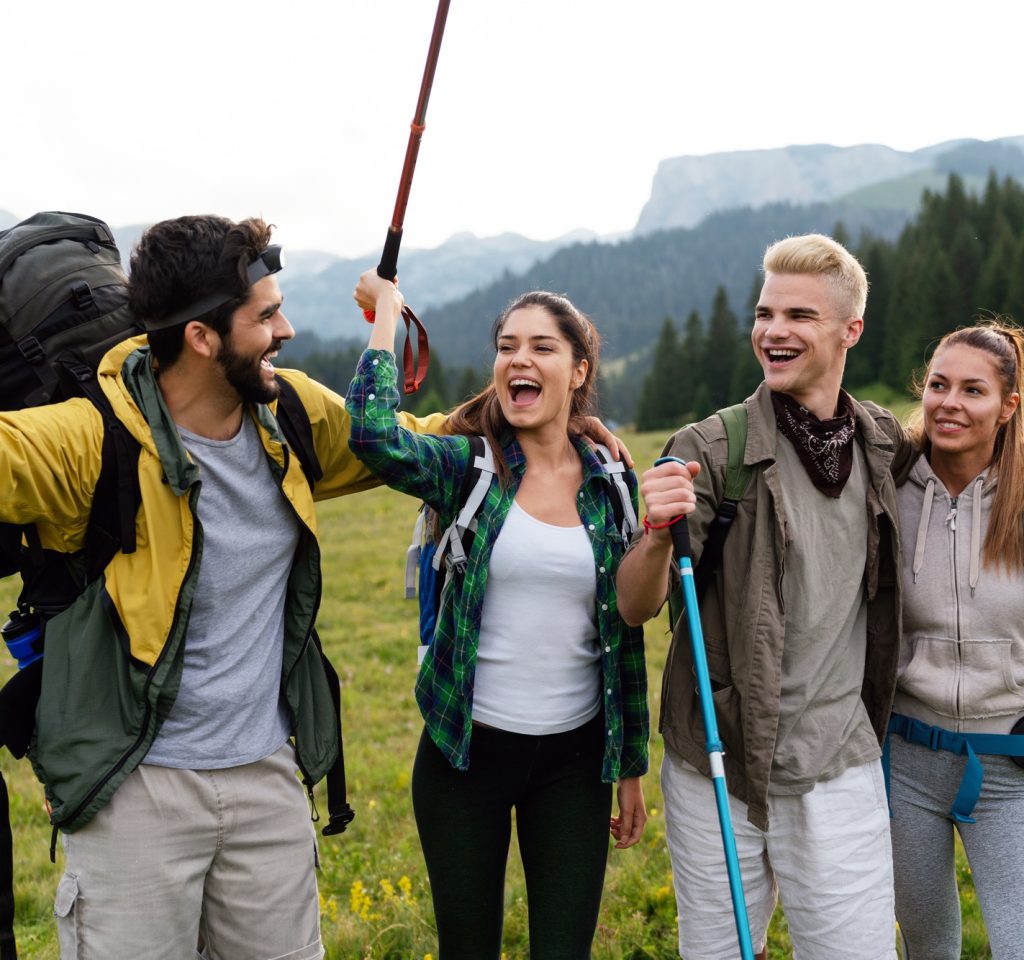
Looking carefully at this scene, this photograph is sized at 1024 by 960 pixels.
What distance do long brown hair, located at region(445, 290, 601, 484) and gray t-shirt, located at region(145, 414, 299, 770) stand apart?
3.01 feet

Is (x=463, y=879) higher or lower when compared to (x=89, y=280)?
lower

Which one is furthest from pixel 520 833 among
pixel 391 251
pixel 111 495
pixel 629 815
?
pixel 391 251

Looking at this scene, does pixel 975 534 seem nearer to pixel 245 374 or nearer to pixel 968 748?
pixel 968 748

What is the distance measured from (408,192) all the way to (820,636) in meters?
2.44

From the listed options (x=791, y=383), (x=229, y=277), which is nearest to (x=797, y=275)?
(x=791, y=383)

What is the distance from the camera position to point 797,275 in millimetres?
4070

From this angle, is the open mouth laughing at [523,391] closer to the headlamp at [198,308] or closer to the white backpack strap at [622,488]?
the white backpack strap at [622,488]

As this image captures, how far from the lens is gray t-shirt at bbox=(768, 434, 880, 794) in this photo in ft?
12.5

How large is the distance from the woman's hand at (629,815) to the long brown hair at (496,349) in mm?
1612

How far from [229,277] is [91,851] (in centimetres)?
213

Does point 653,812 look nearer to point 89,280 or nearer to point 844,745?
point 844,745

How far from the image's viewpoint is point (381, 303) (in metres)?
3.87

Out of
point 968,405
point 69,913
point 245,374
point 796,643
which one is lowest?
point 69,913

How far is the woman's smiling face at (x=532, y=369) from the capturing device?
410 centimetres
